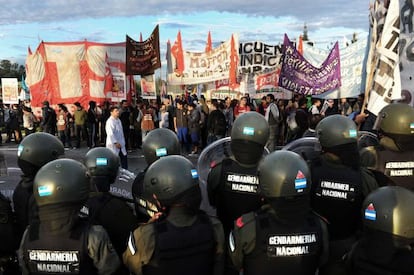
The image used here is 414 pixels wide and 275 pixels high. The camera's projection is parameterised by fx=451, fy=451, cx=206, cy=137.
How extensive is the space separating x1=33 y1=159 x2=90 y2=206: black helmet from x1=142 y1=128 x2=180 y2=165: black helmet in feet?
3.83

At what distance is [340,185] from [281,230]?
3.03 feet

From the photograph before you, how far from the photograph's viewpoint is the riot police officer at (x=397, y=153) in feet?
12.9

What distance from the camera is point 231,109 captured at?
15156mm

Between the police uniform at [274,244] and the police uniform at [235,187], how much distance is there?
2.40 feet

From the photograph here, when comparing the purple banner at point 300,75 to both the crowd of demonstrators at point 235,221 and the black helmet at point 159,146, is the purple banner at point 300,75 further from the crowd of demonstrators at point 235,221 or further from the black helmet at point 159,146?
the crowd of demonstrators at point 235,221

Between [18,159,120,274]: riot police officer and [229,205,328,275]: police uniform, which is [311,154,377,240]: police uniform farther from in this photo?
[18,159,120,274]: riot police officer

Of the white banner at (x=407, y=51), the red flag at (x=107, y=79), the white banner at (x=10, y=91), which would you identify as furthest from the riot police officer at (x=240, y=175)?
the white banner at (x=10, y=91)

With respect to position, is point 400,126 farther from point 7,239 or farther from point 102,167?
point 7,239

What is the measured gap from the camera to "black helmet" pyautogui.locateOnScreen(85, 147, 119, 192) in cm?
377

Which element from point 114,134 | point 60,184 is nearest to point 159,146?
point 60,184

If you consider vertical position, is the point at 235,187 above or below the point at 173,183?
below

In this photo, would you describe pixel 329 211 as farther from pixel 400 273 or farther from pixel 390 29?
pixel 390 29

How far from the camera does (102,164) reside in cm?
380

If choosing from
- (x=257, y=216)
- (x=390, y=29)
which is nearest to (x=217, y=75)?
(x=390, y=29)
